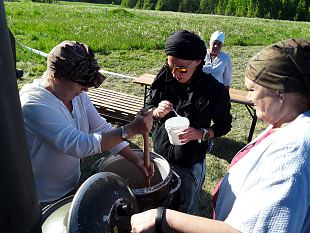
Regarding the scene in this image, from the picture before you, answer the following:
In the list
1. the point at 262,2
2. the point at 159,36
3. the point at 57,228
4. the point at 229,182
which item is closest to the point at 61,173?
the point at 57,228

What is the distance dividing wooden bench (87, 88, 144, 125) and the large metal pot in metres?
3.00

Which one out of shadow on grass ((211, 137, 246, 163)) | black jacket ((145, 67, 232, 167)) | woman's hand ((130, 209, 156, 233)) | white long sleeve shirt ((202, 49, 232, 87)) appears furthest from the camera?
white long sleeve shirt ((202, 49, 232, 87))

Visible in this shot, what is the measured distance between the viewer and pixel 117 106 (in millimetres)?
5816

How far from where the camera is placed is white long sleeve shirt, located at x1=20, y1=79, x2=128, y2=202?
2.09 metres

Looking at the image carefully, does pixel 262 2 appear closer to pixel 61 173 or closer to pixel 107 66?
pixel 107 66

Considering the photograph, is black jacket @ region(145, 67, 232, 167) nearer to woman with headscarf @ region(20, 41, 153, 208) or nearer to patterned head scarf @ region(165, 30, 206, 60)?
patterned head scarf @ region(165, 30, 206, 60)

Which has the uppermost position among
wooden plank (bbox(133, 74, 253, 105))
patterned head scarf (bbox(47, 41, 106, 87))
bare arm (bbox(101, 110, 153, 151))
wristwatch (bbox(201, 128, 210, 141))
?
patterned head scarf (bbox(47, 41, 106, 87))

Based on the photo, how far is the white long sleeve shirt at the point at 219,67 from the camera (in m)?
5.59

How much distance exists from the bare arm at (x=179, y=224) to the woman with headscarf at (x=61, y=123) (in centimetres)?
70

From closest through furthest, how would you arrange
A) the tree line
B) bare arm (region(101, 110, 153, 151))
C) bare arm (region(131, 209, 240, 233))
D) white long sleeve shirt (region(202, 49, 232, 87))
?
bare arm (region(131, 209, 240, 233))
bare arm (region(101, 110, 153, 151))
white long sleeve shirt (region(202, 49, 232, 87))
the tree line

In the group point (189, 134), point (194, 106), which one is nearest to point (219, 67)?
point (194, 106)

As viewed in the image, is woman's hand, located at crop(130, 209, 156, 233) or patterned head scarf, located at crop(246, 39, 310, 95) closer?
patterned head scarf, located at crop(246, 39, 310, 95)

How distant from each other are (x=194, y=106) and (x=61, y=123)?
1038mm

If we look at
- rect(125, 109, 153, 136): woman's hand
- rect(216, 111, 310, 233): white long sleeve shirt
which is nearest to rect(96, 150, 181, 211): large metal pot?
rect(125, 109, 153, 136): woman's hand
